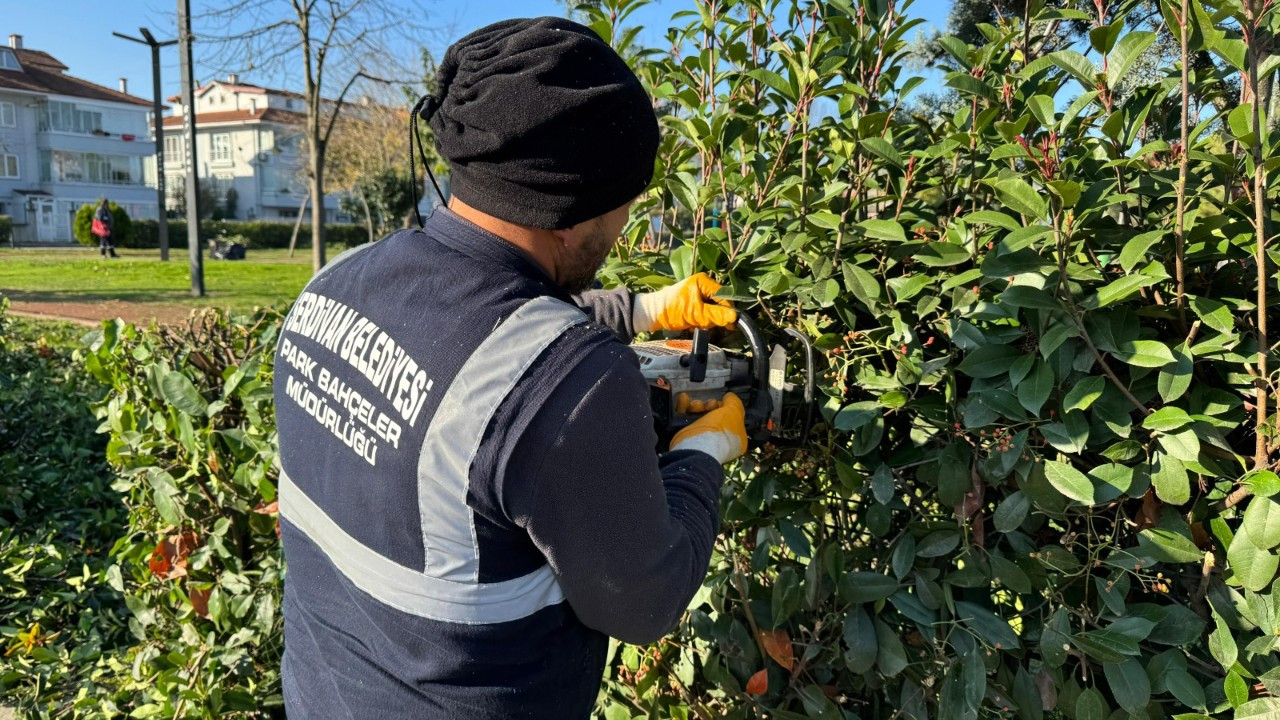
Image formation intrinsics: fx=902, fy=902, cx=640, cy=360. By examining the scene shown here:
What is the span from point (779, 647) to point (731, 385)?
0.58 meters

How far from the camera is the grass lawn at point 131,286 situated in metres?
12.4

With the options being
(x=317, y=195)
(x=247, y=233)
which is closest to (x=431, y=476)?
(x=317, y=195)

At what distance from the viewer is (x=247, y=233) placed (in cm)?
3712

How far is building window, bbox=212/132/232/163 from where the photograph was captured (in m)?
59.2

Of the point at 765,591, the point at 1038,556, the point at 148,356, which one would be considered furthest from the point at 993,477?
the point at 148,356

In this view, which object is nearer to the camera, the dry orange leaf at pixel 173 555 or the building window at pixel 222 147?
the dry orange leaf at pixel 173 555

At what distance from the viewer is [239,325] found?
3.14 metres

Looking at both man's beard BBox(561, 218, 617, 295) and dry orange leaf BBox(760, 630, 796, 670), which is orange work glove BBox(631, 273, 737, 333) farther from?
dry orange leaf BBox(760, 630, 796, 670)

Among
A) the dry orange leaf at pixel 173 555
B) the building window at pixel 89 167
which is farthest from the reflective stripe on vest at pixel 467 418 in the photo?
the building window at pixel 89 167

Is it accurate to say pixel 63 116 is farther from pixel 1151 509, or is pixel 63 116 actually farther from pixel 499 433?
pixel 1151 509

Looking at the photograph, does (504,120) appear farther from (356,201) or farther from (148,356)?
(356,201)

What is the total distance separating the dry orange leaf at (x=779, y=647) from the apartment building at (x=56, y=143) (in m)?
50.1

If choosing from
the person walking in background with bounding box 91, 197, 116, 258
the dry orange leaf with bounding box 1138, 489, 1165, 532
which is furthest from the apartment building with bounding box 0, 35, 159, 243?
the dry orange leaf with bounding box 1138, 489, 1165, 532

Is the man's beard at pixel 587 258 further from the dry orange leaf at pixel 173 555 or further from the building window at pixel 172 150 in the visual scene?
the building window at pixel 172 150
